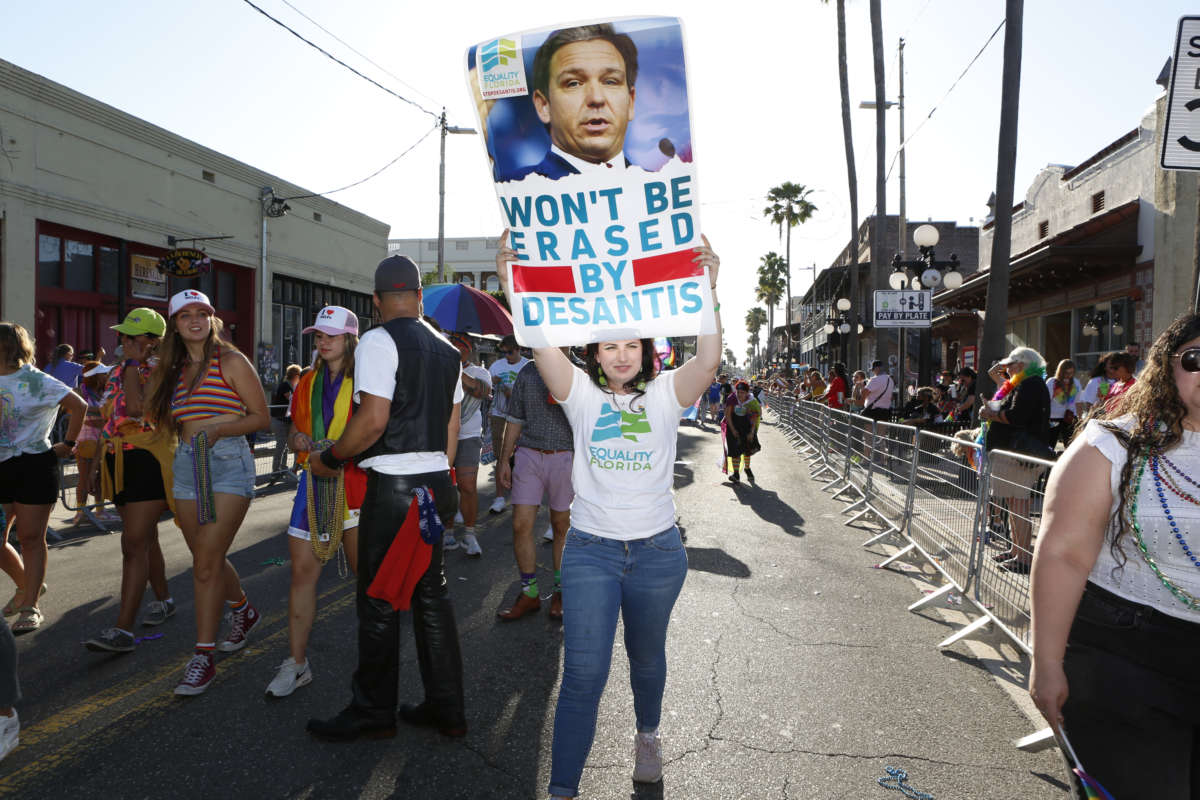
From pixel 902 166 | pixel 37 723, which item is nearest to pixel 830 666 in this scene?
pixel 37 723

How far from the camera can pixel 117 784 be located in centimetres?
313

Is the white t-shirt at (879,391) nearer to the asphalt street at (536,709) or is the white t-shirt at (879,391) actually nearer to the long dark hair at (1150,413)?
the asphalt street at (536,709)

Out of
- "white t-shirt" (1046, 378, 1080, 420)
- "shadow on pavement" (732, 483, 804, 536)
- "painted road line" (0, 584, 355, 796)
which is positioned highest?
"white t-shirt" (1046, 378, 1080, 420)

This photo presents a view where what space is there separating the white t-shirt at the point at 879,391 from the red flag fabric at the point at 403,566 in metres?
13.7

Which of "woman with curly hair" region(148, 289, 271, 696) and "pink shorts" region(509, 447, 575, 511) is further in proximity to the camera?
"pink shorts" region(509, 447, 575, 511)

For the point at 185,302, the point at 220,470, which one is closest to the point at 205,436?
the point at 220,470

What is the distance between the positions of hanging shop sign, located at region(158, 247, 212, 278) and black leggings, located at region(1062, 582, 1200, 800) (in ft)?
66.1

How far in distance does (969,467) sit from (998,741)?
Result: 8.80 feet

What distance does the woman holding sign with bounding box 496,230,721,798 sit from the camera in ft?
9.31

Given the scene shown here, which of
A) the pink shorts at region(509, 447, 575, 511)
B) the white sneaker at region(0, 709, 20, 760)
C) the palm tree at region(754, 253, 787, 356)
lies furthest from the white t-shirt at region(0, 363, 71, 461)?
the palm tree at region(754, 253, 787, 356)

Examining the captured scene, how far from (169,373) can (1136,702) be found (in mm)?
4378

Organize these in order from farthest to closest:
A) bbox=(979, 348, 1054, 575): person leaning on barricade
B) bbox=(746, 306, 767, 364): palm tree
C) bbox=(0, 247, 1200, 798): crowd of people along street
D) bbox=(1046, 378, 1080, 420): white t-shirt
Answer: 1. bbox=(746, 306, 767, 364): palm tree
2. bbox=(1046, 378, 1080, 420): white t-shirt
3. bbox=(979, 348, 1054, 575): person leaning on barricade
4. bbox=(0, 247, 1200, 798): crowd of people along street

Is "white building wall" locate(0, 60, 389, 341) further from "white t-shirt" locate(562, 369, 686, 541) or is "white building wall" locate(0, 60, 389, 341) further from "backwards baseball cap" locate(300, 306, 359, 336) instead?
"white t-shirt" locate(562, 369, 686, 541)

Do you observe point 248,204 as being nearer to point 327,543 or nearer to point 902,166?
point 902,166
